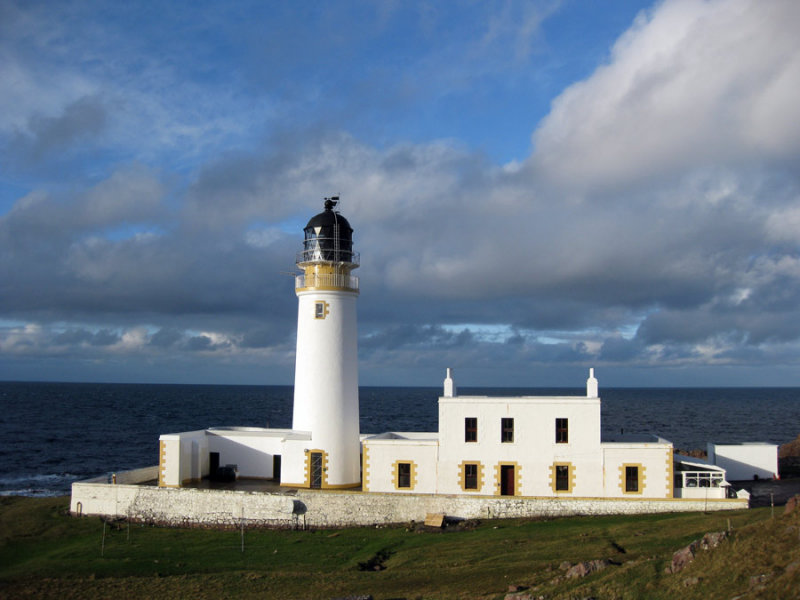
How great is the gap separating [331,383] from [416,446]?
4.63 metres

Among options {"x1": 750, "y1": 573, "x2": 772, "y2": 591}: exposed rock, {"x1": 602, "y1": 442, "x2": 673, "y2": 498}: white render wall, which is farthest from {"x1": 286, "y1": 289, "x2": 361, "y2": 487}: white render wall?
{"x1": 750, "y1": 573, "x2": 772, "y2": 591}: exposed rock

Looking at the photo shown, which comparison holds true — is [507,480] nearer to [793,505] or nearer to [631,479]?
[631,479]

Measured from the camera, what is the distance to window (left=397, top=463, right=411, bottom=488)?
27875mm

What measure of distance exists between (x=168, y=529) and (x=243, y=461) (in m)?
4.84

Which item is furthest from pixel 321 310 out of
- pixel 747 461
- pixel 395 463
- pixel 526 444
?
pixel 747 461

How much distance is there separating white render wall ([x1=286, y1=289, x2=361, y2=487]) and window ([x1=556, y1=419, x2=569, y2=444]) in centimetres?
864

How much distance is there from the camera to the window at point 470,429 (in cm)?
2770

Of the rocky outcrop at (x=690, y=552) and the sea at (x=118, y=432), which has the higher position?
the rocky outcrop at (x=690, y=552)

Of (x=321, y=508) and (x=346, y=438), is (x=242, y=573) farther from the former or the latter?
(x=346, y=438)

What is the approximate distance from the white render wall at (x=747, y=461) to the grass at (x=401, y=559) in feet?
24.2

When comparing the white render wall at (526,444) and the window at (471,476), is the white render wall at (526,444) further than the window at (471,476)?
No

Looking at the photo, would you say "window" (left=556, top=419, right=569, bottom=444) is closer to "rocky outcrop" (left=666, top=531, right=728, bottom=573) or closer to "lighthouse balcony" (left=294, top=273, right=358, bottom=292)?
"lighthouse balcony" (left=294, top=273, right=358, bottom=292)

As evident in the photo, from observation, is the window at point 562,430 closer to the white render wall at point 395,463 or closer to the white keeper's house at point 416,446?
the white keeper's house at point 416,446

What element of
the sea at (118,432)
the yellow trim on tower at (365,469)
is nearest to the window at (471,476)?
the yellow trim on tower at (365,469)
